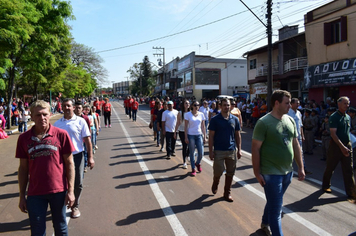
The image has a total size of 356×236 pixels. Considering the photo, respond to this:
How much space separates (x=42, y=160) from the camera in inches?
117

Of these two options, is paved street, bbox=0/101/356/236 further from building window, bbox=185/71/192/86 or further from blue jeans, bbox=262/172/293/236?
building window, bbox=185/71/192/86

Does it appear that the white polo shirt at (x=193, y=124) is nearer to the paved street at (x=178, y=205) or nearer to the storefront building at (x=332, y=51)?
the paved street at (x=178, y=205)

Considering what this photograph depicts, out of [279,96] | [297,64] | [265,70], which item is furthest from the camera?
[265,70]

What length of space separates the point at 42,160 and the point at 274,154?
268cm

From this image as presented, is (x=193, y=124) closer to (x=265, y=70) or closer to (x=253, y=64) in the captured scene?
(x=265, y=70)

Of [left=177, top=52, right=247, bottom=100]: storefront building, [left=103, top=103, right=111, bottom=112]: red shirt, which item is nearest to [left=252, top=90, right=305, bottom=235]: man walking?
[left=103, top=103, right=111, bottom=112]: red shirt

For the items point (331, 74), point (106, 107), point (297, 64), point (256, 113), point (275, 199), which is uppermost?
point (297, 64)

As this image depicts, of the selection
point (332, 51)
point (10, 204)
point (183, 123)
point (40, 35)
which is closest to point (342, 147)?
point (183, 123)

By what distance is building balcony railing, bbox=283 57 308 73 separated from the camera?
74.0 feet

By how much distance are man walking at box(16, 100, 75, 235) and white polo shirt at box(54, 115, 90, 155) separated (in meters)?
1.58

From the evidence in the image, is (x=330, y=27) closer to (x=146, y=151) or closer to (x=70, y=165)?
(x=146, y=151)

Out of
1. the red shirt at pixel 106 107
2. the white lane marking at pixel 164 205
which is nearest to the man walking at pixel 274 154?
the white lane marking at pixel 164 205

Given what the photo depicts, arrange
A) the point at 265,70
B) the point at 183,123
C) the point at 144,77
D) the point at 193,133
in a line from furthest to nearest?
the point at 144,77, the point at 265,70, the point at 183,123, the point at 193,133

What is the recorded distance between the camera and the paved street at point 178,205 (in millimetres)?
4172
